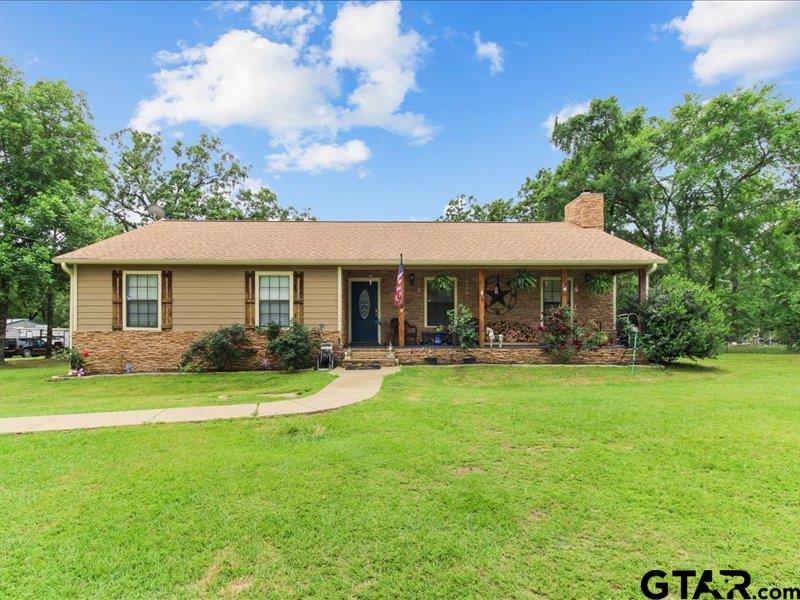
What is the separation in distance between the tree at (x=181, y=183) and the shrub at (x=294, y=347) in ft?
60.1

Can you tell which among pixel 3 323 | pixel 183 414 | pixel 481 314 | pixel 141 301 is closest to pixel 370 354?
pixel 481 314

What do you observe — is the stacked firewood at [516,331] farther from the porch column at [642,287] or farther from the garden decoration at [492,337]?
the porch column at [642,287]

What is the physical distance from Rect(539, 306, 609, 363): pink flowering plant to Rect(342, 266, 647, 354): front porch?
1064mm

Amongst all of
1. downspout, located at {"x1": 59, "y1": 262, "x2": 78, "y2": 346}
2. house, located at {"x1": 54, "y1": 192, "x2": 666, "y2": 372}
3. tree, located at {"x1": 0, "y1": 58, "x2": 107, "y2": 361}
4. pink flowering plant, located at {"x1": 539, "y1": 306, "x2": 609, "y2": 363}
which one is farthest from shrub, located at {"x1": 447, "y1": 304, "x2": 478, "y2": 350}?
tree, located at {"x1": 0, "y1": 58, "x2": 107, "y2": 361}

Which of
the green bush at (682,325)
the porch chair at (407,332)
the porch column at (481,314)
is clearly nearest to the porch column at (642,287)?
the green bush at (682,325)

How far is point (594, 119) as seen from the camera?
2186cm

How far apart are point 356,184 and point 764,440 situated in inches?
973

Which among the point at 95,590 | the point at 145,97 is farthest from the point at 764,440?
the point at 145,97

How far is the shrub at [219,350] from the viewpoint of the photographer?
36.8 ft

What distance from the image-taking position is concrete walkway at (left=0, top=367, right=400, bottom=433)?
5.71 metres

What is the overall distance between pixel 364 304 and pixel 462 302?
328cm

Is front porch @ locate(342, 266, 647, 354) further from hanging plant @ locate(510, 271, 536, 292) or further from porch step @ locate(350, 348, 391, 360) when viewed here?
porch step @ locate(350, 348, 391, 360)

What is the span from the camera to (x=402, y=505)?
3371 mm
